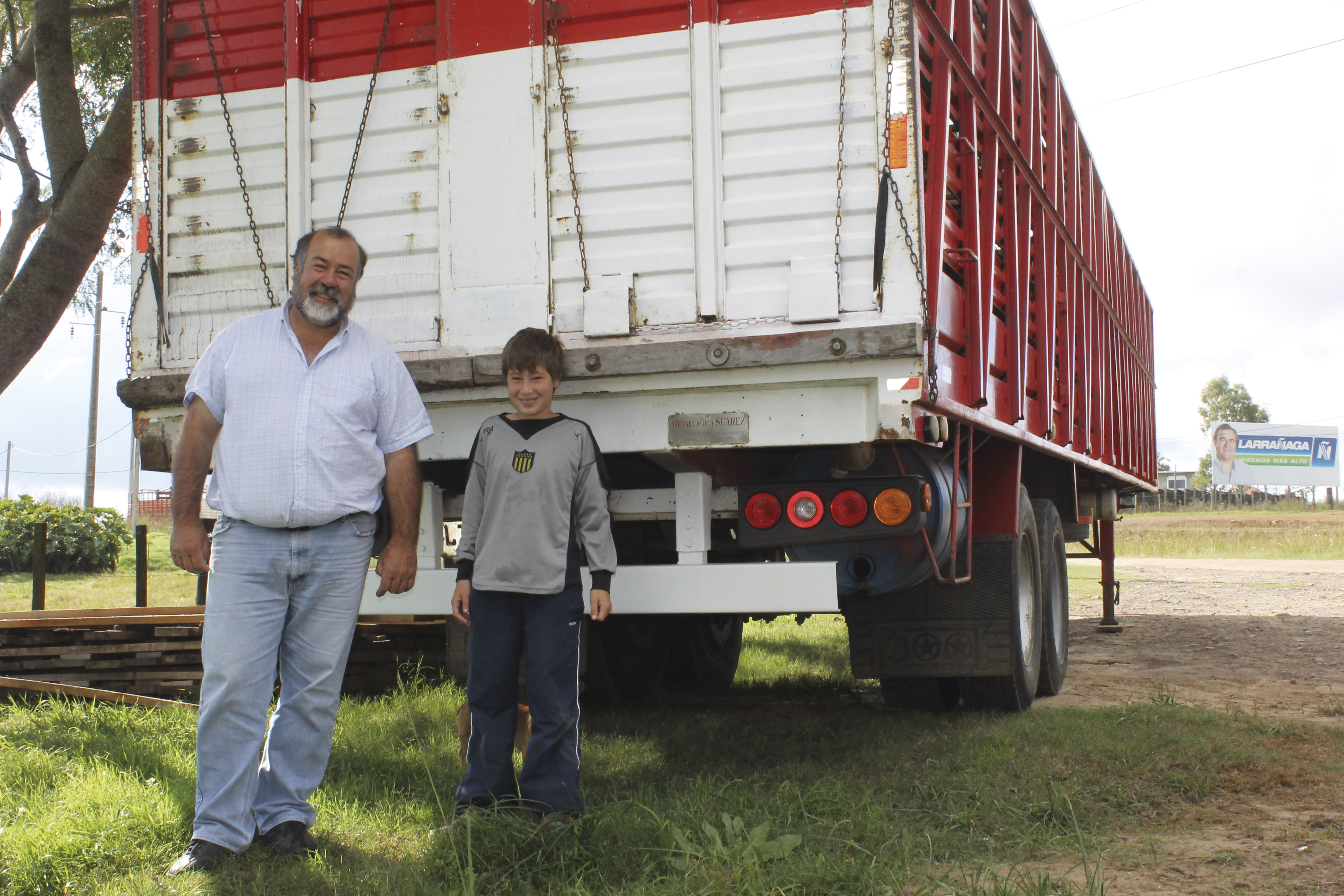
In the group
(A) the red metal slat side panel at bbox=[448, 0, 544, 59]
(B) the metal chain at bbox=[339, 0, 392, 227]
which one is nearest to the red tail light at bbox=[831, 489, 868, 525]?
(A) the red metal slat side panel at bbox=[448, 0, 544, 59]

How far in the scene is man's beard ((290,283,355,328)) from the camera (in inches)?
129

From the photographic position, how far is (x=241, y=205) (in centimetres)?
429

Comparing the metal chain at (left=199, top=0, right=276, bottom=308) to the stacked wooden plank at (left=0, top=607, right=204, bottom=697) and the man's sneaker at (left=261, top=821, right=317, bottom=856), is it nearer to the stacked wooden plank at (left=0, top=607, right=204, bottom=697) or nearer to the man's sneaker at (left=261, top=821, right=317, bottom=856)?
the man's sneaker at (left=261, top=821, right=317, bottom=856)

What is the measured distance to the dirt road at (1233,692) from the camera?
2949mm

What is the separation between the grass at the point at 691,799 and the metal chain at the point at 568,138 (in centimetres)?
172

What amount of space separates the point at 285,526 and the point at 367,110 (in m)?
1.68

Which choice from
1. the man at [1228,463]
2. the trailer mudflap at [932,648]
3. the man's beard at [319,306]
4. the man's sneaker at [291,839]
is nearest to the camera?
the man's sneaker at [291,839]

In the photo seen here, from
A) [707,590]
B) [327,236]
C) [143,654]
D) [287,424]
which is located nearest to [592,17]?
[327,236]

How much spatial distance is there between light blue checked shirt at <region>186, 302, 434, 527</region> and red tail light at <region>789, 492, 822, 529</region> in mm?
1347

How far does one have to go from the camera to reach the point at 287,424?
10.5ft

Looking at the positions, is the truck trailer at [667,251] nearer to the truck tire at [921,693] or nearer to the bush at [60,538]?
the truck tire at [921,693]

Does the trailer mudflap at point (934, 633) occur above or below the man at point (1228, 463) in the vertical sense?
below

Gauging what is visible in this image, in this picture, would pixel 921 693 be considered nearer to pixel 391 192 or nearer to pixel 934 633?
pixel 934 633

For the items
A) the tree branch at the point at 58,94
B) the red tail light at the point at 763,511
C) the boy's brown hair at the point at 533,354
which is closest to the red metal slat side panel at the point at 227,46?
the boy's brown hair at the point at 533,354
